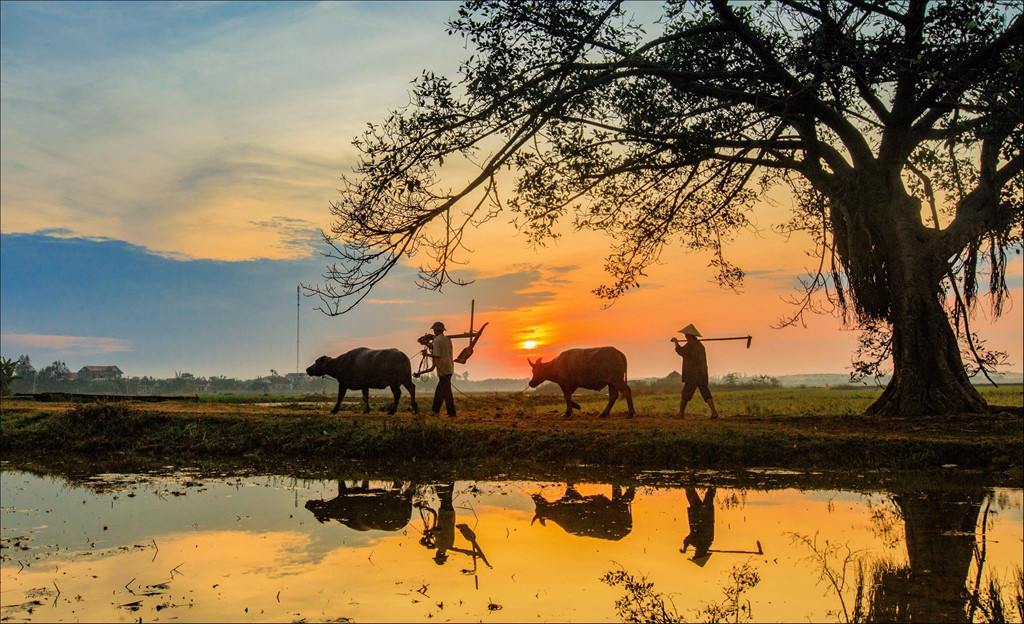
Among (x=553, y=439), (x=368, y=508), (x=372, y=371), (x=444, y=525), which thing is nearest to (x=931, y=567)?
(x=444, y=525)

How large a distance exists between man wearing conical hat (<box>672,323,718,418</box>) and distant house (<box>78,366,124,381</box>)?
88.1 meters

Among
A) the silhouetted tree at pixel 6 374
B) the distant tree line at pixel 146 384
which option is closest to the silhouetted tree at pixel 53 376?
the distant tree line at pixel 146 384

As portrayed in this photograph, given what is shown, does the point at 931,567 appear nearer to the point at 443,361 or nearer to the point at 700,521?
the point at 700,521

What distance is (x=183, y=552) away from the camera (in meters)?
6.76

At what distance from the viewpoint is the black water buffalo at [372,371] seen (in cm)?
1862

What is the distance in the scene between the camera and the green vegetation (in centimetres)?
1126

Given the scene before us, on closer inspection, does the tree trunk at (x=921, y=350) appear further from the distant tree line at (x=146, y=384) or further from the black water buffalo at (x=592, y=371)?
the distant tree line at (x=146, y=384)

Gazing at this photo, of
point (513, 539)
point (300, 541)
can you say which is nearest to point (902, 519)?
point (513, 539)

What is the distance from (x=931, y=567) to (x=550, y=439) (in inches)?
269

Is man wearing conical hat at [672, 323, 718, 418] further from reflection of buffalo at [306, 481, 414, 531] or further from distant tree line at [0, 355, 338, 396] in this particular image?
distant tree line at [0, 355, 338, 396]

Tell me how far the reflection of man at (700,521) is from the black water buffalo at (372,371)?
10.1 meters

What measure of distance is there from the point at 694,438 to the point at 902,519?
427cm

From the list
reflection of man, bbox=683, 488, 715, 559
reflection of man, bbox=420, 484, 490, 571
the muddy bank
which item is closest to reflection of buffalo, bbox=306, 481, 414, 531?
reflection of man, bbox=420, 484, 490, 571

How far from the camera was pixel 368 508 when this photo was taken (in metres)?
8.66
